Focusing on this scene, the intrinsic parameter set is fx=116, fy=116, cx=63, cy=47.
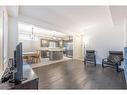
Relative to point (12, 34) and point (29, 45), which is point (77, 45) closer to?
point (29, 45)

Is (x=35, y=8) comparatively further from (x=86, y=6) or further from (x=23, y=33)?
(x=23, y=33)

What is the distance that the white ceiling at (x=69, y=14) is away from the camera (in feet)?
14.3

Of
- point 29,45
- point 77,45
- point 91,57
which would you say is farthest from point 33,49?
point 91,57

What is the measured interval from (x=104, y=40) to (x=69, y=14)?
314cm

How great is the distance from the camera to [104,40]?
7148mm

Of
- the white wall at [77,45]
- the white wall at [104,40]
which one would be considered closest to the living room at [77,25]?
the white wall at [104,40]

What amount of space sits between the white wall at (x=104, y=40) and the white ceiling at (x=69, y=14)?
1.41 feet

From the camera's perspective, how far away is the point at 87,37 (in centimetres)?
822

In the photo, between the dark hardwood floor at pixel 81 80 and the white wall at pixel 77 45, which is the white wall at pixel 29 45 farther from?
the dark hardwood floor at pixel 81 80

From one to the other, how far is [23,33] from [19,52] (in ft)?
27.6

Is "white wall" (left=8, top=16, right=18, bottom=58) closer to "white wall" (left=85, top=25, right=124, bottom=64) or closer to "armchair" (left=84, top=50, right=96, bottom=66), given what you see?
"armchair" (left=84, top=50, right=96, bottom=66)

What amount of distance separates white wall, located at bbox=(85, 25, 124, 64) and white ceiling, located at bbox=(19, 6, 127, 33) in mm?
430
